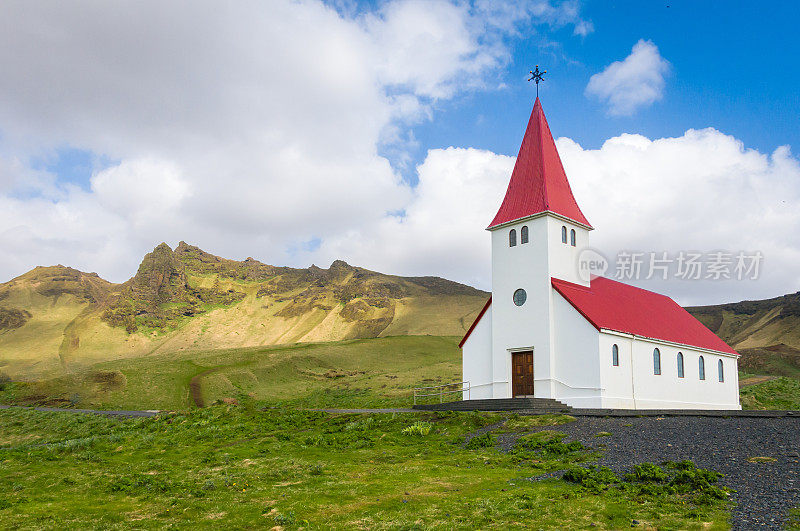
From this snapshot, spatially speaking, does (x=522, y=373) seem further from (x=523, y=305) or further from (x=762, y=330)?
(x=762, y=330)

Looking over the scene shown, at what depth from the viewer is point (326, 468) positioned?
13.7 meters

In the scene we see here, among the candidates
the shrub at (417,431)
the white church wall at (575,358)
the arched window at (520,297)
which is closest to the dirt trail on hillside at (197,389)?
A: the arched window at (520,297)

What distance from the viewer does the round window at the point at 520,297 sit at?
28.8 m

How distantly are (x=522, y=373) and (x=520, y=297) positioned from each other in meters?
3.77

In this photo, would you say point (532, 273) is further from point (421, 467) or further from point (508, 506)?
point (508, 506)

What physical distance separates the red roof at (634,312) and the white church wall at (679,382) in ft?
1.96

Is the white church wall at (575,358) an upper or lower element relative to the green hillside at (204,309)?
lower

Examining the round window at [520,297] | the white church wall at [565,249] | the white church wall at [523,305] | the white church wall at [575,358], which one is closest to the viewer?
the white church wall at [575,358]

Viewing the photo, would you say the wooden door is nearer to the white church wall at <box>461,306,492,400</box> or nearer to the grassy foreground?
the white church wall at <box>461,306,492,400</box>

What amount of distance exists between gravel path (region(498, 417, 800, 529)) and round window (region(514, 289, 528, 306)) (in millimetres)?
10531

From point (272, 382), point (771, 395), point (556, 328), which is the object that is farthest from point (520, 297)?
point (272, 382)

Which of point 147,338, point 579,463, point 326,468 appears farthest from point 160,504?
point 147,338

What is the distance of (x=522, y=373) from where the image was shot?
92.0 ft

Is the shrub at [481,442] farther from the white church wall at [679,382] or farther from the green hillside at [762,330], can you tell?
the green hillside at [762,330]
